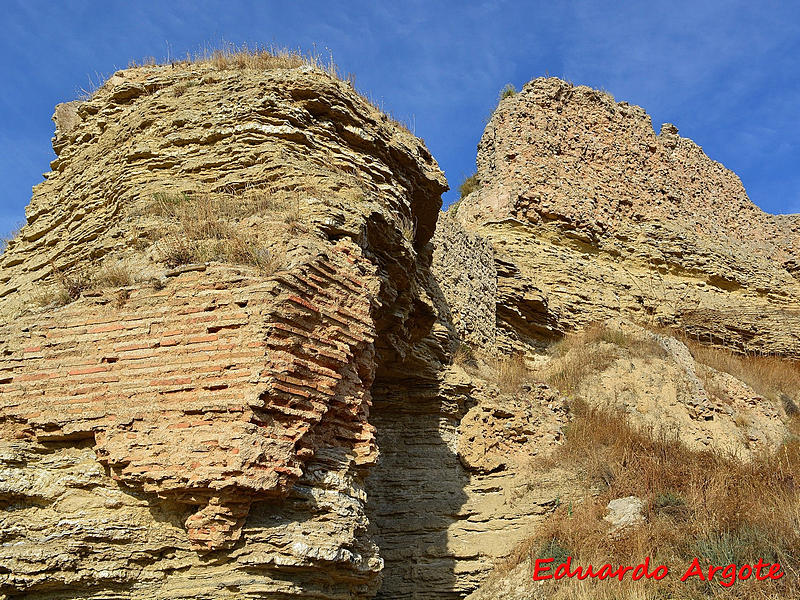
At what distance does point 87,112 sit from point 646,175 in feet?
52.3

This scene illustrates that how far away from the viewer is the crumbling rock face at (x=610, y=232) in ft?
50.7

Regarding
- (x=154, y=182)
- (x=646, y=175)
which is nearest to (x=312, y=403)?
(x=154, y=182)

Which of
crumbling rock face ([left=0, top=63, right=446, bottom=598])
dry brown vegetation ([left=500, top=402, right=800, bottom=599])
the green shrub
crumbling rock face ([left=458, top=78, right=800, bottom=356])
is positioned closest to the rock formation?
crumbling rock face ([left=0, top=63, right=446, bottom=598])

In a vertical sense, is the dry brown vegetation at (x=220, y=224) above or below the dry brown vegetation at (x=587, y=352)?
below

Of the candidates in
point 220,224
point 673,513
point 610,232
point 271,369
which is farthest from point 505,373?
point 610,232

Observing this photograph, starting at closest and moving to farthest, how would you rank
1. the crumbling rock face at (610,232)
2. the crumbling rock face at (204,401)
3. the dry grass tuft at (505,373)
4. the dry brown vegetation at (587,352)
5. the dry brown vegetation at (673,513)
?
the crumbling rock face at (204,401), the dry brown vegetation at (673,513), the dry grass tuft at (505,373), the dry brown vegetation at (587,352), the crumbling rock face at (610,232)

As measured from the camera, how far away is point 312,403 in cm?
478

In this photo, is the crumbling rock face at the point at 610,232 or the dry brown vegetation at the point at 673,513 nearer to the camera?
the dry brown vegetation at the point at 673,513

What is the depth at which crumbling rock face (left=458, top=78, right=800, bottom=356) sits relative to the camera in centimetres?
1546

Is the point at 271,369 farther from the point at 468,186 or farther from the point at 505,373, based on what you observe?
Answer: the point at 468,186

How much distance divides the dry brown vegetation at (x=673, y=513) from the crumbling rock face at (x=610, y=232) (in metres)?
5.31

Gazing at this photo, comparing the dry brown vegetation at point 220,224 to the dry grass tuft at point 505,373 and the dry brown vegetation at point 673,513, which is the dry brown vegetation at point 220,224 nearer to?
the dry brown vegetation at point 673,513

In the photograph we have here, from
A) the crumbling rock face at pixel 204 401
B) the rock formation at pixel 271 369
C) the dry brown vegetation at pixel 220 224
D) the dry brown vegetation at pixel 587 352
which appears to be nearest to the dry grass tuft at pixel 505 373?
the rock formation at pixel 271 369

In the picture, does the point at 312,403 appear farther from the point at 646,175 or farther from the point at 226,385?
the point at 646,175
